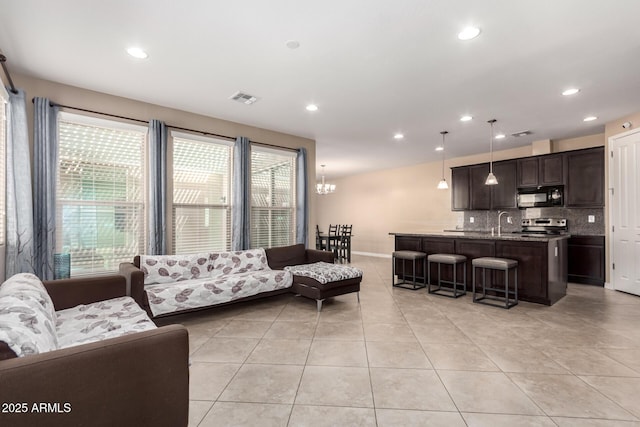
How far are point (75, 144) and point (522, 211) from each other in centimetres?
782

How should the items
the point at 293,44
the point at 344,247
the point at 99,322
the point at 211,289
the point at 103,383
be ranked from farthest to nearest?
the point at 344,247 → the point at 211,289 → the point at 293,44 → the point at 99,322 → the point at 103,383

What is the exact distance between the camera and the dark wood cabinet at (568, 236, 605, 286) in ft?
17.4

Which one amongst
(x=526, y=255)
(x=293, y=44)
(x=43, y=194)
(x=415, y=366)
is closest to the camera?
(x=415, y=366)

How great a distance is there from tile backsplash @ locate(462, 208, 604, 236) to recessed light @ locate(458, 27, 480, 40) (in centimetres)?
499

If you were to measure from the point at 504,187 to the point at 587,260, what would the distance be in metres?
1.89

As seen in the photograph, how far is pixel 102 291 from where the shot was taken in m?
2.82

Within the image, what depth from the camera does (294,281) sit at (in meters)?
4.30

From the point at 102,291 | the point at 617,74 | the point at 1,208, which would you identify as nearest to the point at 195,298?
the point at 102,291

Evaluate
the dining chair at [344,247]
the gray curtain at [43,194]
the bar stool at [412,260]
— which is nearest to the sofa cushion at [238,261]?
the gray curtain at [43,194]

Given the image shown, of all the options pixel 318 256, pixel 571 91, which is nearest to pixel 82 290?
pixel 318 256

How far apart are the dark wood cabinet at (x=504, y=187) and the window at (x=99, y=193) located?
21.4 feet

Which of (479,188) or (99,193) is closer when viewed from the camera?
(99,193)

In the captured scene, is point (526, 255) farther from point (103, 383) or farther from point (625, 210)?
point (103, 383)

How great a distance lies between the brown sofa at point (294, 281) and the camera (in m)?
2.98
